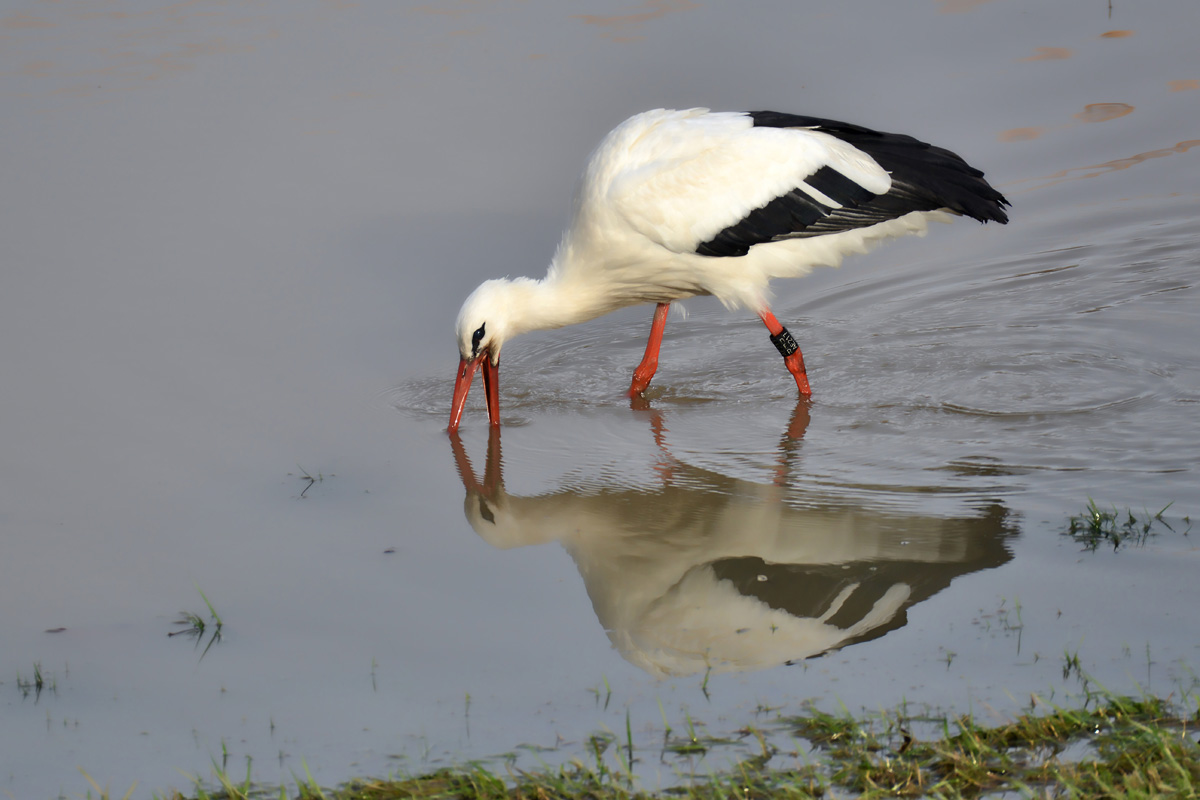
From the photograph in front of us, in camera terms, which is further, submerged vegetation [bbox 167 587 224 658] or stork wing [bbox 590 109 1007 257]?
stork wing [bbox 590 109 1007 257]

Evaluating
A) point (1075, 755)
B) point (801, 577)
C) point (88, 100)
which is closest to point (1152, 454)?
point (801, 577)

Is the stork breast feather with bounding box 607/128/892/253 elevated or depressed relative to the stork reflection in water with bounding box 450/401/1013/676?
elevated

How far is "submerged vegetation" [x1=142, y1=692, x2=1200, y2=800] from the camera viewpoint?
2822 millimetres

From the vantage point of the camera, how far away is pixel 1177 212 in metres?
8.03

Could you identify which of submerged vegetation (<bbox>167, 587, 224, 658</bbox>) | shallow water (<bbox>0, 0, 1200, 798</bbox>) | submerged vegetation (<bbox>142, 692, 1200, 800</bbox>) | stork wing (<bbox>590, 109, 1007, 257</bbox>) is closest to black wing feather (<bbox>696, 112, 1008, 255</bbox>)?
stork wing (<bbox>590, 109, 1007, 257</bbox>)

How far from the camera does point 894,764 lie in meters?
2.93

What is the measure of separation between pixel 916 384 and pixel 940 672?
9.15 feet

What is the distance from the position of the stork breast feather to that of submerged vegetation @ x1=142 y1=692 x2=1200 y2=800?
10.9 ft

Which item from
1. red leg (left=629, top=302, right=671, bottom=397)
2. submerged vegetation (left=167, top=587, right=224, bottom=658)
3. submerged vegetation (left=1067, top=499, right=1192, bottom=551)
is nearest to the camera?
submerged vegetation (left=167, top=587, right=224, bottom=658)

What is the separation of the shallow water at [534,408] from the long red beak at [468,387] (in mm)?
110

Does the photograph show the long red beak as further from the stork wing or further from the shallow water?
the stork wing

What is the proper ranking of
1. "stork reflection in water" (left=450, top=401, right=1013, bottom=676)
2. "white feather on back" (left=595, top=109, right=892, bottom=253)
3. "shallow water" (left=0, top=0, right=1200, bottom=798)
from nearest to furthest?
"shallow water" (left=0, top=0, right=1200, bottom=798) < "stork reflection in water" (left=450, top=401, right=1013, bottom=676) < "white feather on back" (left=595, top=109, right=892, bottom=253)

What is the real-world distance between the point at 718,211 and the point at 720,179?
0.15 metres

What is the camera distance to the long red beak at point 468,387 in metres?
6.01
